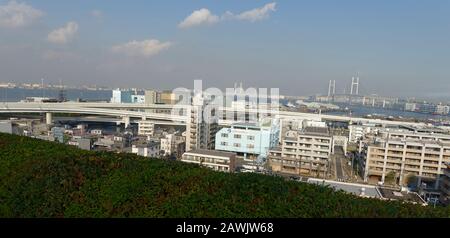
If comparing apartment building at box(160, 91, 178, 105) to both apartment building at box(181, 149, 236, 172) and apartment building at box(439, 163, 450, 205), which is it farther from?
apartment building at box(439, 163, 450, 205)

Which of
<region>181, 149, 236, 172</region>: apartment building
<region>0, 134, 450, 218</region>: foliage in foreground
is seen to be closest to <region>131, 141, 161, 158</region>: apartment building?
<region>181, 149, 236, 172</region>: apartment building

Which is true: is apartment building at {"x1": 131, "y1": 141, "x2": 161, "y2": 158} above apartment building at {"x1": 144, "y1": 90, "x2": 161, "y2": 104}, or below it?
below

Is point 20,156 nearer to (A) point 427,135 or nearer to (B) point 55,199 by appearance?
(B) point 55,199

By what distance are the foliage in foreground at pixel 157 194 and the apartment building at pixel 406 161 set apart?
13820 mm

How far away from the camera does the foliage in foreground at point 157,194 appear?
2322 millimetres

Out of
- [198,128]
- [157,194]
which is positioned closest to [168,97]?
[198,128]

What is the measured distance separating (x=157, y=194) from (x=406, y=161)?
1545 cm

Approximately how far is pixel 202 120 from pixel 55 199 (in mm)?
15638

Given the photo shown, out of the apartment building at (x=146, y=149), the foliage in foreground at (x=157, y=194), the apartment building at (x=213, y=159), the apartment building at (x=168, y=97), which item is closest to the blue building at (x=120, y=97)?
the apartment building at (x=168, y=97)

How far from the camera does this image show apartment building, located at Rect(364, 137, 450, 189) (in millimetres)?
14469

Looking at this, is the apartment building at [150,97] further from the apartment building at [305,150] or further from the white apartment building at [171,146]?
the apartment building at [305,150]

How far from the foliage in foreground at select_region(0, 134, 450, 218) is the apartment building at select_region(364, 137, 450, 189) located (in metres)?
13.8
